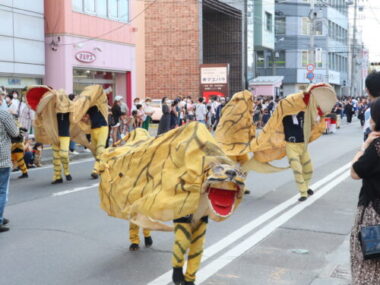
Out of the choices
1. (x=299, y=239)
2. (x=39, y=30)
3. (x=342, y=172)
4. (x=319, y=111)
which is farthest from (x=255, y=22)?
(x=299, y=239)

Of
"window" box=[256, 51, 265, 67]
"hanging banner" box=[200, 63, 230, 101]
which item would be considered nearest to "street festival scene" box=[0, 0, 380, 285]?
"hanging banner" box=[200, 63, 230, 101]

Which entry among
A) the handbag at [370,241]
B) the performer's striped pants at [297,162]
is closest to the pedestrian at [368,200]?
the handbag at [370,241]

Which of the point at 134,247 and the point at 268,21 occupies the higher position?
the point at 268,21

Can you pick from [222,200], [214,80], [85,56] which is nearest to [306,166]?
[222,200]

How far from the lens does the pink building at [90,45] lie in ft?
74.5

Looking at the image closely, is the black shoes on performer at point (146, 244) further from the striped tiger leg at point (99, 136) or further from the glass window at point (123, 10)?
the glass window at point (123, 10)

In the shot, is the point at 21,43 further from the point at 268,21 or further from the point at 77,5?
the point at 268,21

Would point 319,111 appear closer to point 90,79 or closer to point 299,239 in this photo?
point 299,239

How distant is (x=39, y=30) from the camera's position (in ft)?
73.5

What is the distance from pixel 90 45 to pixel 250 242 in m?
18.9

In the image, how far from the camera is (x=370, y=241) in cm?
367

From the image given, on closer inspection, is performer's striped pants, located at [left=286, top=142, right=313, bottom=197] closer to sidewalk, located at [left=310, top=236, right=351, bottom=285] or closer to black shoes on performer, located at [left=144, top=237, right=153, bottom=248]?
sidewalk, located at [left=310, top=236, right=351, bottom=285]

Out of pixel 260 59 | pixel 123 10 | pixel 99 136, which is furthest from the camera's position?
pixel 260 59

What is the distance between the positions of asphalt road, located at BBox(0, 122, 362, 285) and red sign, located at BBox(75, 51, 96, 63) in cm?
1366
